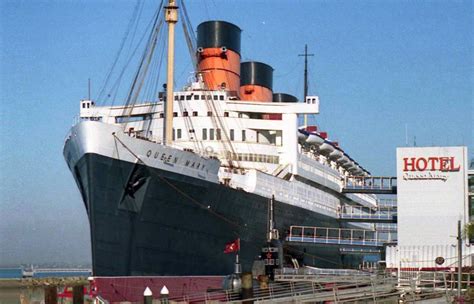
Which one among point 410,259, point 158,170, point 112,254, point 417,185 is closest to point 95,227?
point 112,254

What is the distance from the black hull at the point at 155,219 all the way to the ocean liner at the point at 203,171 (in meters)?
0.05

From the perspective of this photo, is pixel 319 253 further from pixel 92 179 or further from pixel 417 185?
pixel 92 179

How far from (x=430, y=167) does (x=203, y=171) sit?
63.4 feet

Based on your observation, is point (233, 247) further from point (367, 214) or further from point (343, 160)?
point (343, 160)

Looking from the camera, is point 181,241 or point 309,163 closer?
point 181,241

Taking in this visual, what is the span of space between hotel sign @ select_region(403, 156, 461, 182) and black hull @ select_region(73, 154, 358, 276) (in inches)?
595

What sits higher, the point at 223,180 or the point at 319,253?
the point at 223,180

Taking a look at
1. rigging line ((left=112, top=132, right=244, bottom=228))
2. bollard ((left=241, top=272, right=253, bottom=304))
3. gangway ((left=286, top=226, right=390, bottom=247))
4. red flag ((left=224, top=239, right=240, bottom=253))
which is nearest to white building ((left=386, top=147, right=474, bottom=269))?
gangway ((left=286, top=226, right=390, bottom=247))

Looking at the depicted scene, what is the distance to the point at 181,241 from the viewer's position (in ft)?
116

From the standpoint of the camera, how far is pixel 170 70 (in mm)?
37188

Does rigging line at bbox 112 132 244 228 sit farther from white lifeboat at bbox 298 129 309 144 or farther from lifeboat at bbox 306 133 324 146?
lifeboat at bbox 306 133 324 146

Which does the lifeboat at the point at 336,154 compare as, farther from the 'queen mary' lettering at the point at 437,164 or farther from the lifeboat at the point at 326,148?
the 'queen mary' lettering at the point at 437,164

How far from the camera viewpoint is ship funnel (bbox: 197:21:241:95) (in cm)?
5141

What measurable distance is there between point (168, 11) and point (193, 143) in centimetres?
1058
